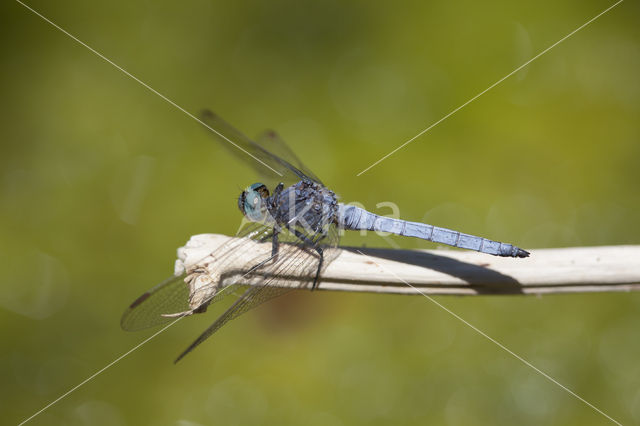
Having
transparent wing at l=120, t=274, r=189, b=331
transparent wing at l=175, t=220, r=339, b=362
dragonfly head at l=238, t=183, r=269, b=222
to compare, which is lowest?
transparent wing at l=120, t=274, r=189, b=331

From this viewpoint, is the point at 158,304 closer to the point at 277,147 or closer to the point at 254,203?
the point at 254,203

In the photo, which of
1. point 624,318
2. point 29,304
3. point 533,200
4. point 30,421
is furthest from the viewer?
point 533,200

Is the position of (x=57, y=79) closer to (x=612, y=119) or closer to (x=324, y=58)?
→ (x=324, y=58)

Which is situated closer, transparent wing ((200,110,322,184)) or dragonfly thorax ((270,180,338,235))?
dragonfly thorax ((270,180,338,235))

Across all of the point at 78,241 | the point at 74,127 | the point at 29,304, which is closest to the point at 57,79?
the point at 74,127

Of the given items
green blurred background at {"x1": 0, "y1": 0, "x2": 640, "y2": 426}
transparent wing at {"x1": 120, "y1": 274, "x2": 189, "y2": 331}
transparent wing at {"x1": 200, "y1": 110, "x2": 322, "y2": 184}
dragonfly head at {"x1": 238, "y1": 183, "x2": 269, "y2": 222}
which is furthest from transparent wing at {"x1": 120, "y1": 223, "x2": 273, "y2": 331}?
transparent wing at {"x1": 200, "y1": 110, "x2": 322, "y2": 184}

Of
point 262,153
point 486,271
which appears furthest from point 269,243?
point 486,271

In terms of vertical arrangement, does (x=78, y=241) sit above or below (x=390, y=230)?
below

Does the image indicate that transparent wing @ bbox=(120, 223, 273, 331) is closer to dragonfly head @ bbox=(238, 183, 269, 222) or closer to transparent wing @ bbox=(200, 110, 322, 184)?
dragonfly head @ bbox=(238, 183, 269, 222)
